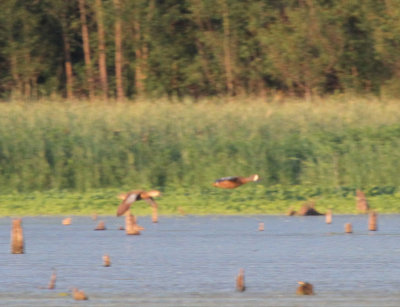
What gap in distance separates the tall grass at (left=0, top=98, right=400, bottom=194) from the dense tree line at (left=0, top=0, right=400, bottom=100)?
705 centimetres

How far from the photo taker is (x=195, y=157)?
51.4 feet

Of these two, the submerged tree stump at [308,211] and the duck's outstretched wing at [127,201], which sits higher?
the duck's outstretched wing at [127,201]

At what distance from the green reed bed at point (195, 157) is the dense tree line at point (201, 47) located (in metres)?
6.88

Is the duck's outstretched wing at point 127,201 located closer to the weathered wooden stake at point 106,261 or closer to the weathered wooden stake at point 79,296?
the weathered wooden stake at point 106,261

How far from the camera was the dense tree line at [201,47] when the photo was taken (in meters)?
24.7

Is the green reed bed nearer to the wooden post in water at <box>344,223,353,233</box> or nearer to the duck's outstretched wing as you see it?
the wooden post in water at <box>344,223,353,233</box>

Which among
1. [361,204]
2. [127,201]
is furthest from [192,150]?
[127,201]

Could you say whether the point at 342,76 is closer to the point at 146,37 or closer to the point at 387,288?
the point at 146,37

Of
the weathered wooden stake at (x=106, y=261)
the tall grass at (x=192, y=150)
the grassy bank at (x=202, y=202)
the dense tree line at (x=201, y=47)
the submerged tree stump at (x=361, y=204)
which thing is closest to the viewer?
the weathered wooden stake at (x=106, y=261)

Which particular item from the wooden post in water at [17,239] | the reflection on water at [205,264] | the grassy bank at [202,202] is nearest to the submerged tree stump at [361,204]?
the grassy bank at [202,202]

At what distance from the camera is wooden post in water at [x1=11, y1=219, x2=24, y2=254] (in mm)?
7961

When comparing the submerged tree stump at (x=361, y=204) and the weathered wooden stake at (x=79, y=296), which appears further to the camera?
the submerged tree stump at (x=361, y=204)

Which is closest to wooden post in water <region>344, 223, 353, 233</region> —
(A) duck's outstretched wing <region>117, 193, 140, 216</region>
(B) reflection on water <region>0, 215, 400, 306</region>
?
(B) reflection on water <region>0, 215, 400, 306</region>

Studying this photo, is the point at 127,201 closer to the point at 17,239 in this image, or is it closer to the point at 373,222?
the point at 17,239
